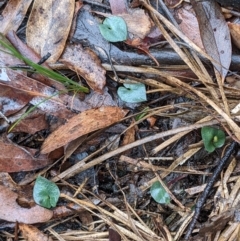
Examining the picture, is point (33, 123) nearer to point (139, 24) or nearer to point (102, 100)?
point (102, 100)

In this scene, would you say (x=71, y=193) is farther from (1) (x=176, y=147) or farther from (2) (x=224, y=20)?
(2) (x=224, y=20)

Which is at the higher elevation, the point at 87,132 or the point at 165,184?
the point at 87,132

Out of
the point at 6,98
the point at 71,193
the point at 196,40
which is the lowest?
the point at 71,193

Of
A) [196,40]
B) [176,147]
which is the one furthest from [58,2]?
[176,147]

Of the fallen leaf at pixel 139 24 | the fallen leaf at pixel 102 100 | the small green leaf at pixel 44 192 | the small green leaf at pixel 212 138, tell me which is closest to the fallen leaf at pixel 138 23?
the fallen leaf at pixel 139 24

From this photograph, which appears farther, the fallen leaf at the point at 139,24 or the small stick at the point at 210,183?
the fallen leaf at the point at 139,24

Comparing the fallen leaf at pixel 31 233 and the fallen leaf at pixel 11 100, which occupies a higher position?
the fallen leaf at pixel 11 100

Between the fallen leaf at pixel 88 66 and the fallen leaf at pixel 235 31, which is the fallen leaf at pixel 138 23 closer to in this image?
the fallen leaf at pixel 88 66
